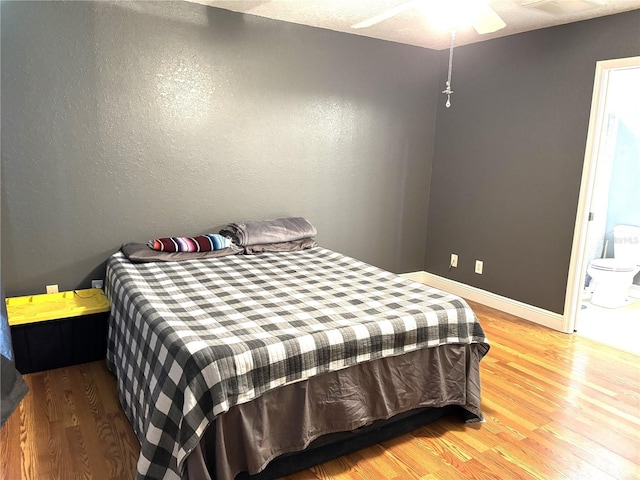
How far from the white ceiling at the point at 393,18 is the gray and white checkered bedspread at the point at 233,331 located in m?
1.78

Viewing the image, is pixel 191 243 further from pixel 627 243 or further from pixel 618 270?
pixel 627 243

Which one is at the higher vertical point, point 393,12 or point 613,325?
point 393,12

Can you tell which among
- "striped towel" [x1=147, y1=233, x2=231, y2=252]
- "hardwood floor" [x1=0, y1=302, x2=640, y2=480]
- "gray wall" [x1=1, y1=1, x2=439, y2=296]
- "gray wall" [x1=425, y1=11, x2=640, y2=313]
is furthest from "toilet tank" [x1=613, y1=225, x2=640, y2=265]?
"striped towel" [x1=147, y1=233, x2=231, y2=252]

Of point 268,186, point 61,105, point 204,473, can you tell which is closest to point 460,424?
point 204,473

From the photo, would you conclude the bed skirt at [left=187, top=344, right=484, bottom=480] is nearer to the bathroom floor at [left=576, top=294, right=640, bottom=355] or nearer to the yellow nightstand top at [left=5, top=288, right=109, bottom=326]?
the yellow nightstand top at [left=5, top=288, right=109, bottom=326]

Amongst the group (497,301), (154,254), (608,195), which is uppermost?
(608,195)

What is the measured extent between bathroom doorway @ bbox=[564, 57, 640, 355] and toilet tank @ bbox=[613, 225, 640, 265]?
129 millimetres

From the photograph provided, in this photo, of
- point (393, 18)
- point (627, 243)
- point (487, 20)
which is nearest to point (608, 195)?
point (627, 243)

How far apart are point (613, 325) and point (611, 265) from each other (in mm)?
712

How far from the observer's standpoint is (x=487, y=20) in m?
2.41

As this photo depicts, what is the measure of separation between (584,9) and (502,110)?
100cm

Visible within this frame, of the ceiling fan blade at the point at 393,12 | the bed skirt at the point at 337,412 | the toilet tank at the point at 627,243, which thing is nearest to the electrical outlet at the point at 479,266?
the toilet tank at the point at 627,243

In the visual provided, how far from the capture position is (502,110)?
398cm

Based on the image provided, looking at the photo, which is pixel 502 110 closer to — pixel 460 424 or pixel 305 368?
pixel 460 424
